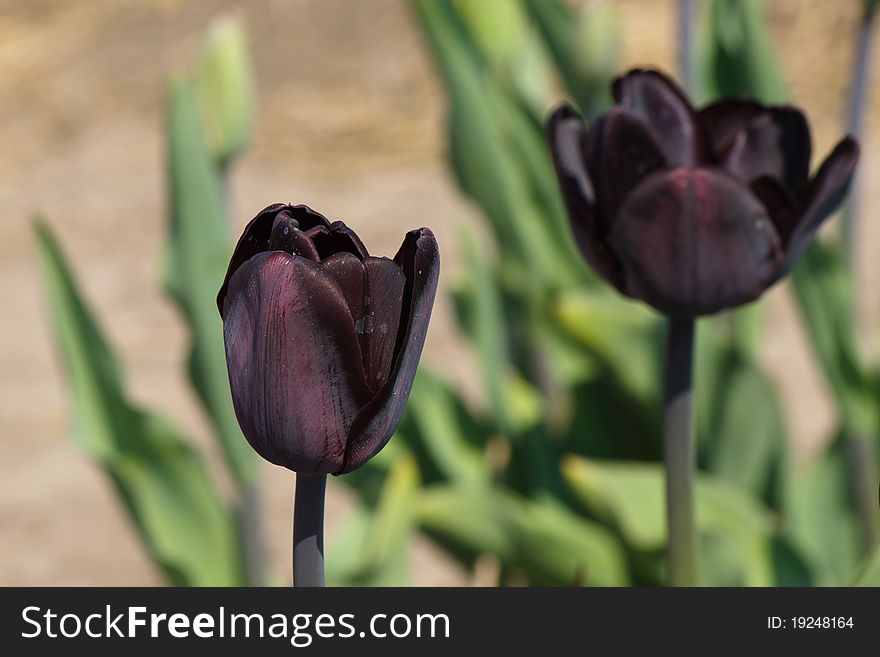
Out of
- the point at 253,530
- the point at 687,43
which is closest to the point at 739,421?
the point at 687,43

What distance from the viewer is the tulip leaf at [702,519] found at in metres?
1.06

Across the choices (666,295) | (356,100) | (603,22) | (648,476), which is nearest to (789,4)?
(356,100)

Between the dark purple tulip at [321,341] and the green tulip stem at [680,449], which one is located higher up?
the green tulip stem at [680,449]

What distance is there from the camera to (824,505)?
1.26 metres

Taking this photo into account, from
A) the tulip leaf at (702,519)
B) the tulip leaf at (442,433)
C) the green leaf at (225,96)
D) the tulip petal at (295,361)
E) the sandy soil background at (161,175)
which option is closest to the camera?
the tulip petal at (295,361)

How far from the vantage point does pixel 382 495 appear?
127 cm

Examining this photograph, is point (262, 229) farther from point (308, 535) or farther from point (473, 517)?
point (473, 517)

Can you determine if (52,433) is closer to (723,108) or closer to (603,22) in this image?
(603,22)

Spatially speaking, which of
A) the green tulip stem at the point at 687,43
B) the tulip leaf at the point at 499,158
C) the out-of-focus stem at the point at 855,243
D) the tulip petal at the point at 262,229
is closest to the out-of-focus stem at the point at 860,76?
the out-of-focus stem at the point at 855,243

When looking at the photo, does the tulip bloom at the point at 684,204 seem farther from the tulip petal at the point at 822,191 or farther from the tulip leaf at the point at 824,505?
the tulip leaf at the point at 824,505

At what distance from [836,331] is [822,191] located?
18.8 inches

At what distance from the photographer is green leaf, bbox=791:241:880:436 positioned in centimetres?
115

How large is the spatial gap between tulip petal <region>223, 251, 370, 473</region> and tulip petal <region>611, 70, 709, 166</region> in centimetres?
33

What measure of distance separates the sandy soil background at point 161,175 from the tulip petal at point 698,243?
38.5 inches
